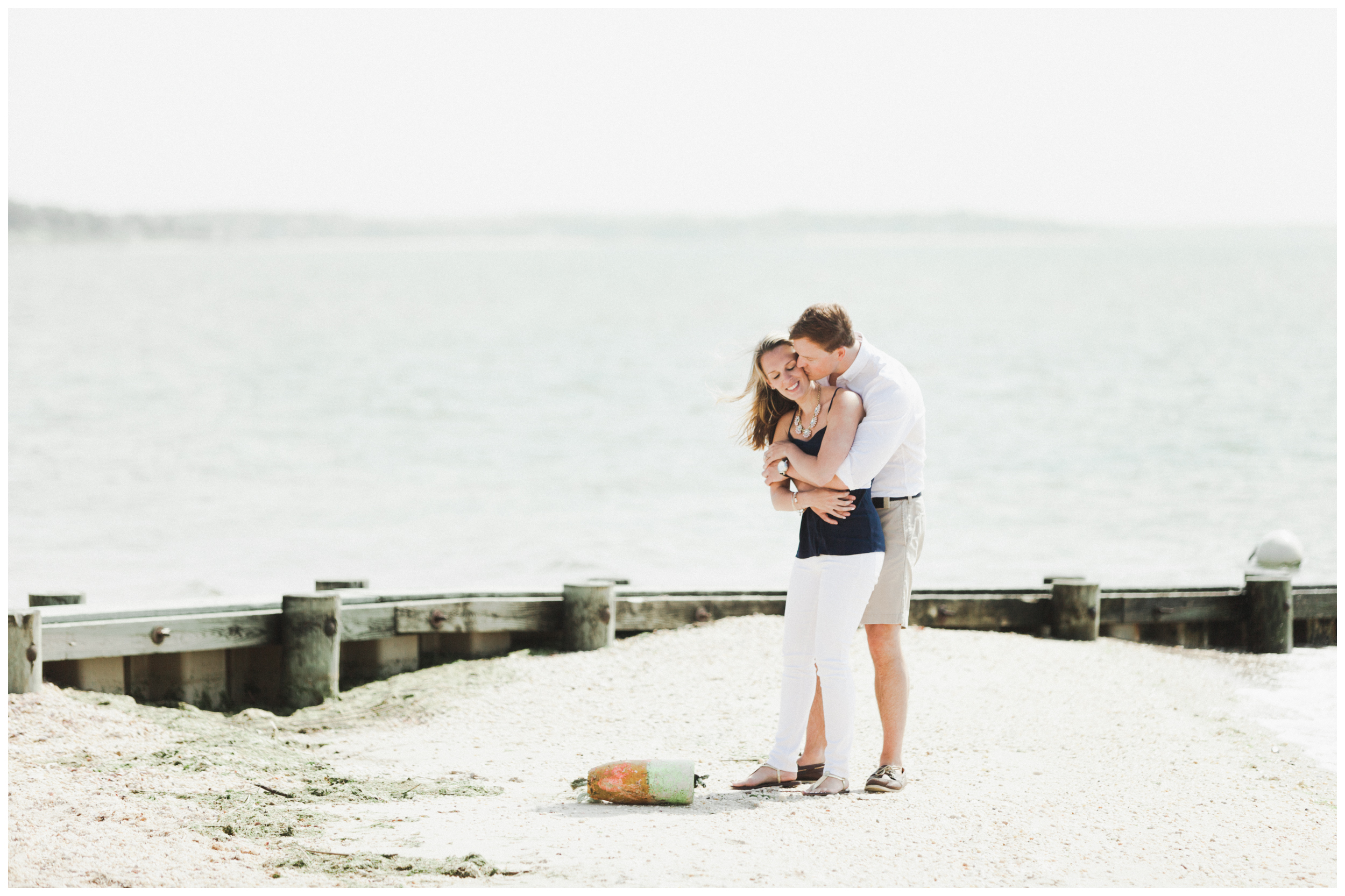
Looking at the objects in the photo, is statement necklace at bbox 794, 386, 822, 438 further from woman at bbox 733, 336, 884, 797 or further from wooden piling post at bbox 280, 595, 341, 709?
wooden piling post at bbox 280, 595, 341, 709

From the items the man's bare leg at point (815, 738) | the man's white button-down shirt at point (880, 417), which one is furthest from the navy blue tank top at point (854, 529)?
the man's bare leg at point (815, 738)

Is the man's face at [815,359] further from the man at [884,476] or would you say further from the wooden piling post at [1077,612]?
the wooden piling post at [1077,612]

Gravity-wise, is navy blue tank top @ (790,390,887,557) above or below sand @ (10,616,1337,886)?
above

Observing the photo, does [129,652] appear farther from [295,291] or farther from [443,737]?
[295,291]

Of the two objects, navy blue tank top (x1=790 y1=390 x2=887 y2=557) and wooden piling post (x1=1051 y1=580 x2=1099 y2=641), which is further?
wooden piling post (x1=1051 y1=580 x2=1099 y2=641)

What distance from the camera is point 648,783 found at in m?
5.01

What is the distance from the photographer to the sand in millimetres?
4320

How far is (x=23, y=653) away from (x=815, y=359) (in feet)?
13.5

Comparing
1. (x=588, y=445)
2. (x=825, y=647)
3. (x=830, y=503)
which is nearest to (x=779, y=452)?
(x=830, y=503)

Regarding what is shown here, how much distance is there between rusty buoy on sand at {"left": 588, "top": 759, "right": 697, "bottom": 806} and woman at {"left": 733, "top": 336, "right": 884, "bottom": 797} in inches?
12.8

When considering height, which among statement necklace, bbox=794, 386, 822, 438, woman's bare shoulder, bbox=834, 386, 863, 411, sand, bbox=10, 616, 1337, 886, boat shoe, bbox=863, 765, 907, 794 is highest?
woman's bare shoulder, bbox=834, 386, 863, 411

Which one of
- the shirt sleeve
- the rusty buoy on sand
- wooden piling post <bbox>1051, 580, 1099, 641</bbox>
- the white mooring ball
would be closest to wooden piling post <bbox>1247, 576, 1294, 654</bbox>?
wooden piling post <bbox>1051, 580, 1099, 641</bbox>

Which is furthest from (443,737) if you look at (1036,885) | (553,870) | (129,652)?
(1036,885)

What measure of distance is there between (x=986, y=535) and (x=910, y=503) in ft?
42.5
